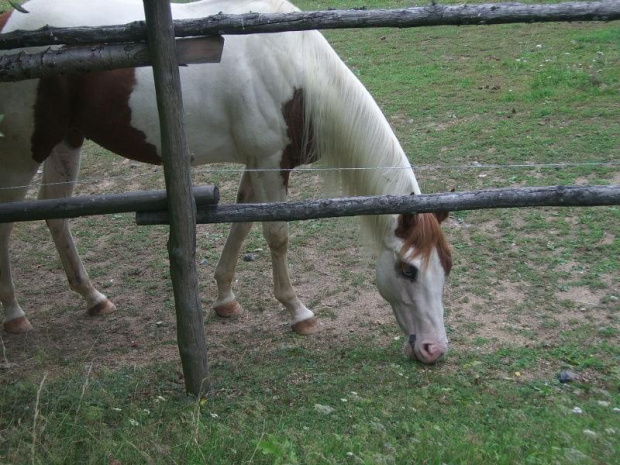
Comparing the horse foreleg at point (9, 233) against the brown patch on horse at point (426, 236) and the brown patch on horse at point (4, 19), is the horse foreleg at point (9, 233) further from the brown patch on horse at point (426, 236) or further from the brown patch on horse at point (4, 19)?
the brown patch on horse at point (426, 236)

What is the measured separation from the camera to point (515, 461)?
2846mm

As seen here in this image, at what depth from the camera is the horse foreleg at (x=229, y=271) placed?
503cm

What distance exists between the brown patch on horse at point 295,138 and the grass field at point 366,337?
1.70 ft

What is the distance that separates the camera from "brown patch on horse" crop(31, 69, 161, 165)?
4281 mm

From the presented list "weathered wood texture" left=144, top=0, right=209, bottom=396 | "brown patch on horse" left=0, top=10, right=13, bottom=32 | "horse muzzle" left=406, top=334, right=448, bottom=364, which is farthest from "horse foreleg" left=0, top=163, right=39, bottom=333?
"horse muzzle" left=406, top=334, right=448, bottom=364

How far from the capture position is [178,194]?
11.5 feet

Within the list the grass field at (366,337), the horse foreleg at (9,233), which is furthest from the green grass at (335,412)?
→ the horse foreleg at (9,233)

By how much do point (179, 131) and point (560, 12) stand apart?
6.20 feet

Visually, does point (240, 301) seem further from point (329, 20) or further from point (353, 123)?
point (329, 20)

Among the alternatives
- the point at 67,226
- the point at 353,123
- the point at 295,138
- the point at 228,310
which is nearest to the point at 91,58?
the point at 295,138

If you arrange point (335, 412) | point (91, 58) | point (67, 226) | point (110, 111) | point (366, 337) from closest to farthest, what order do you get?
point (91, 58) → point (335, 412) → point (110, 111) → point (366, 337) → point (67, 226)

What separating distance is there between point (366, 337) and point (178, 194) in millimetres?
1831

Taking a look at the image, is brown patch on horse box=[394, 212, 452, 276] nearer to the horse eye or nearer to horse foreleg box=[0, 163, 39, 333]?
the horse eye

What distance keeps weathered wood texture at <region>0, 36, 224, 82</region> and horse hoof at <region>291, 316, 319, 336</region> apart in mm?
2092
